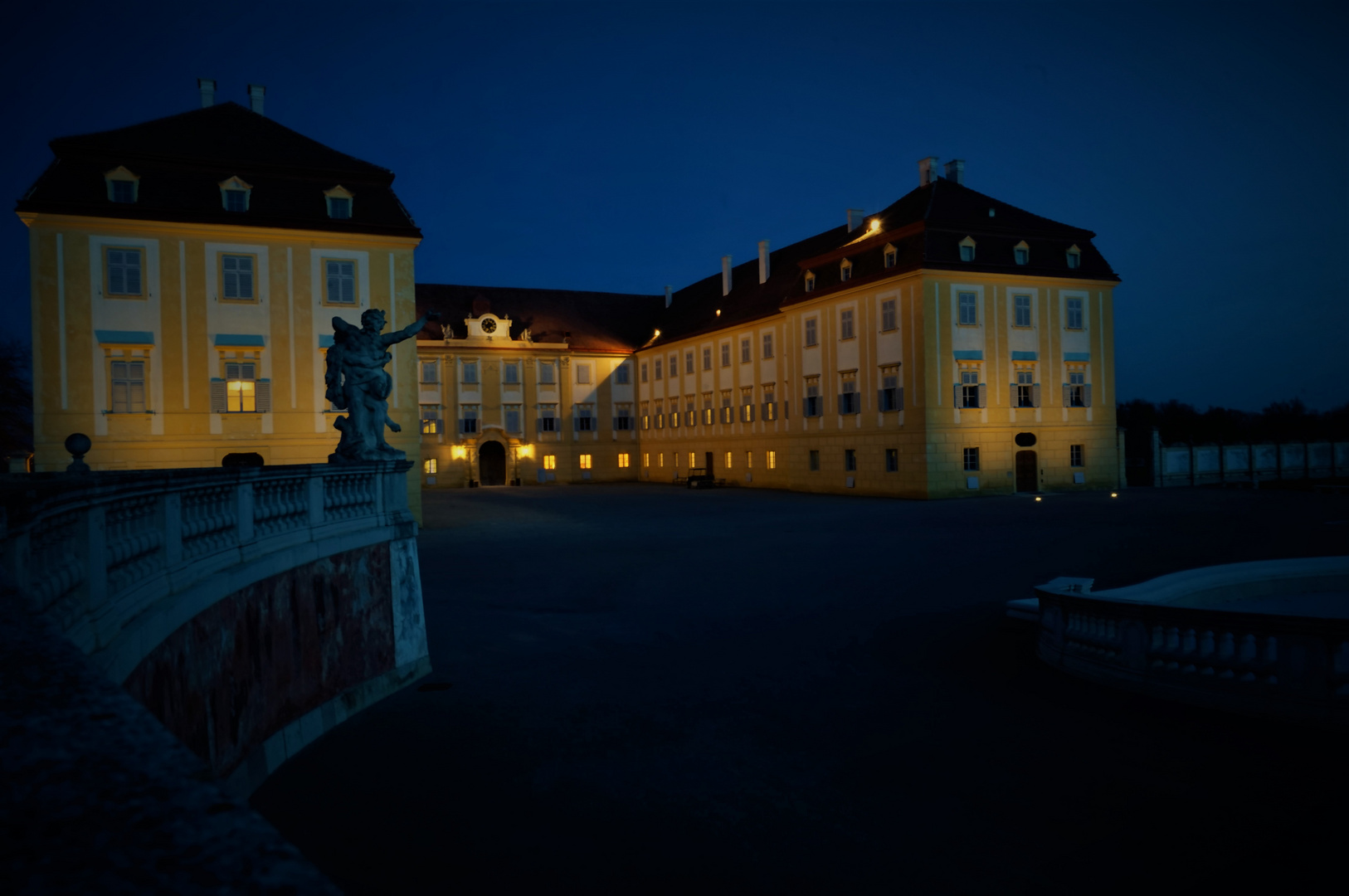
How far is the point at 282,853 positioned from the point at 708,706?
7916 millimetres

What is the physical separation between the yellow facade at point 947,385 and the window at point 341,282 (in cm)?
2106

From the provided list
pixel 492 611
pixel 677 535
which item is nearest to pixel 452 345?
pixel 677 535

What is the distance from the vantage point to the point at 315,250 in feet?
91.2

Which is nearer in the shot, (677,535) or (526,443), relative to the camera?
(677,535)

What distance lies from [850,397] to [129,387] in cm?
2730

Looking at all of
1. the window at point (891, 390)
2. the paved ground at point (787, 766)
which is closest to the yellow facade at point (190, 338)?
the paved ground at point (787, 766)

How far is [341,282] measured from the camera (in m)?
28.1

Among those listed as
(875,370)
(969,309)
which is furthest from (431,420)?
(969,309)

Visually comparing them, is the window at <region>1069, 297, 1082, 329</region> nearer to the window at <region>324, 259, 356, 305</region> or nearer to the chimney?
the chimney

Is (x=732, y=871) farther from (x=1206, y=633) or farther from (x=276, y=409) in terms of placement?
(x=276, y=409)

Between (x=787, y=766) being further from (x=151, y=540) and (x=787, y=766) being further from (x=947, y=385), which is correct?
(x=947, y=385)

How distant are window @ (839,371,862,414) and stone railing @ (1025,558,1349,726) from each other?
29056mm

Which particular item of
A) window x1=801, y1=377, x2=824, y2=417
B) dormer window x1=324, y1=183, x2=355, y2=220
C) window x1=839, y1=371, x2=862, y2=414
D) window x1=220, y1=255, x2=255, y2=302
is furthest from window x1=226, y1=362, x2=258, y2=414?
window x1=801, y1=377, x2=824, y2=417

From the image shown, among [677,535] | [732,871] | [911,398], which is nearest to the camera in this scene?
[732,871]
